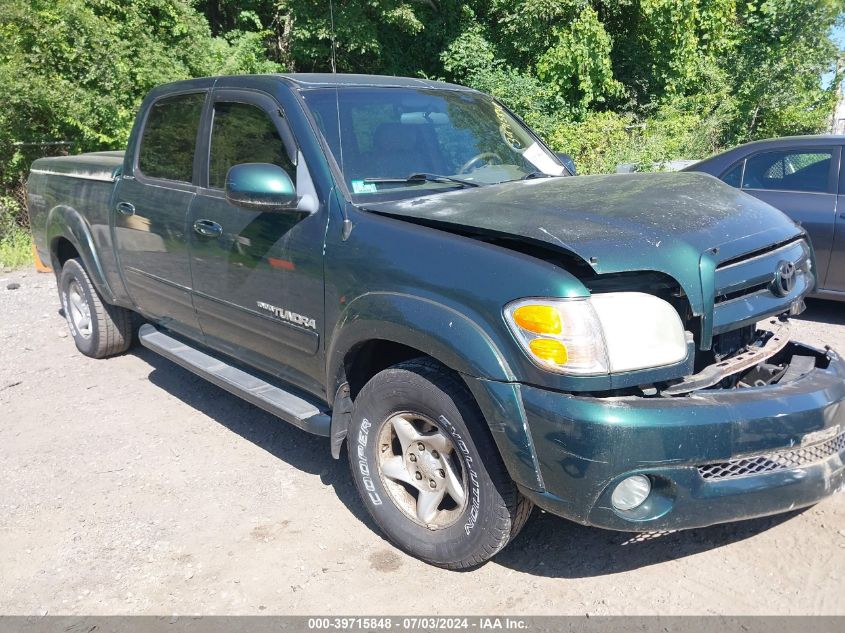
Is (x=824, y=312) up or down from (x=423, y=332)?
down

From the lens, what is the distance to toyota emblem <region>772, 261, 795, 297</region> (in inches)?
116

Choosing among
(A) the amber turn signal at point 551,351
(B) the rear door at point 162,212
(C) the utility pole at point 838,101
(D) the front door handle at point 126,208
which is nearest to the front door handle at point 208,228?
(B) the rear door at point 162,212

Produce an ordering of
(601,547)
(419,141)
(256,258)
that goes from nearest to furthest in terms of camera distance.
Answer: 1. (601,547)
2. (256,258)
3. (419,141)

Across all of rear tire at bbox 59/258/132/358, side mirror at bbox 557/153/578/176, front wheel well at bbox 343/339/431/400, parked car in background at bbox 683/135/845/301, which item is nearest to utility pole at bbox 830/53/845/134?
parked car in background at bbox 683/135/845/301

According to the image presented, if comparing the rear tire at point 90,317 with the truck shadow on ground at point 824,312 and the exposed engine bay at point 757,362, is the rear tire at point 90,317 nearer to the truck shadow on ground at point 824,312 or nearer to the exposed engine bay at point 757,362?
the exposed engine bay at point 757,362

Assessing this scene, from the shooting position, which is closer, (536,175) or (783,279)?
(783,279)

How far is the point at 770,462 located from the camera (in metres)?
2.73

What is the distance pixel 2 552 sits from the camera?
342 cm

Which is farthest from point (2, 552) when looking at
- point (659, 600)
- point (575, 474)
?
point (659, 600)

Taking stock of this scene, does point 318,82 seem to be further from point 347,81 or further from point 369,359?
point 369,359

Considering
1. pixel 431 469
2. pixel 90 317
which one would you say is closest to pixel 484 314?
pixel 431 469

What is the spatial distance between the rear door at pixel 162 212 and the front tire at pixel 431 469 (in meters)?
1.73

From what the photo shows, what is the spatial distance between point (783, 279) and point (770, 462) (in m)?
0.73

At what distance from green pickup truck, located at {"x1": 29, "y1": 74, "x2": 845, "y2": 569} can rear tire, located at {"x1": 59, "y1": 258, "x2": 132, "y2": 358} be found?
1.69 metres
